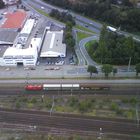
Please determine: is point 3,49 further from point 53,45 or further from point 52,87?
point 52,87

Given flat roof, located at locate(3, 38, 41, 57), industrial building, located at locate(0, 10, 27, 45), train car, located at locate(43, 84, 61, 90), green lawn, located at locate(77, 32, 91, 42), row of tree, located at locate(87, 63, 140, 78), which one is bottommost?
green lawn, located at locate(77, 32, 91, 42)

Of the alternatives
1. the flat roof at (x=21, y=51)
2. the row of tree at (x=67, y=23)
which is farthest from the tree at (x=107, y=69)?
the flat roof at (x=21, y=51)

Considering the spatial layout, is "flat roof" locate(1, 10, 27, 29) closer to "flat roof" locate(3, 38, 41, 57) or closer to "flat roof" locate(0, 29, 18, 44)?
"flat roof" locate(0, 29, 18, 44)

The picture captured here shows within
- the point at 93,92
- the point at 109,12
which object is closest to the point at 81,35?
the point at 109,12

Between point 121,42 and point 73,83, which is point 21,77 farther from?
point 121,42

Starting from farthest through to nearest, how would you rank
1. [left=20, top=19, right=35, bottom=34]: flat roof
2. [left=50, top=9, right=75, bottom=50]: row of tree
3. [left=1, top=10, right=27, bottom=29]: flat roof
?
1. [left=1, top=10, right=27, bottom=29]: flat roof
2. [left=20, top=19, right=35, bottom=34]: flat roof
3. [left=50, top=9, right=75, bottom=50]: row of tree

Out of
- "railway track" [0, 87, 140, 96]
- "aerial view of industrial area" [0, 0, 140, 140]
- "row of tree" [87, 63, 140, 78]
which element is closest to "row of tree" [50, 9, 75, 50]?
"aerial view of industrial area" [0, 0, 140, 140]

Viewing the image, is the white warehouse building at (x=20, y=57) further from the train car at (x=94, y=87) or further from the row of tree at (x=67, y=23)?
the train car at (x=94, y=87)

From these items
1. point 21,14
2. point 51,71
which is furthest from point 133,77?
point 21,14
